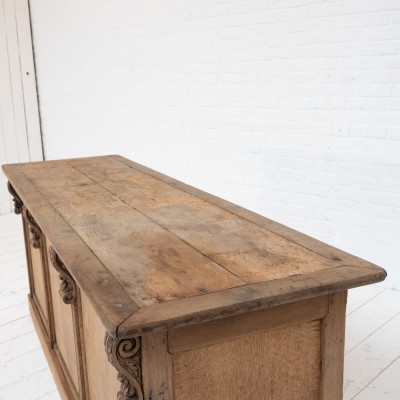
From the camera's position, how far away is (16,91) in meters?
5.89

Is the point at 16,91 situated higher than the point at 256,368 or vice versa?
the point at 16,91

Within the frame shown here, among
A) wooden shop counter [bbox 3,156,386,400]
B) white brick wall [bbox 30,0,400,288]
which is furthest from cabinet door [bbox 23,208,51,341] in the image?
white brick wall [bbox 30,0,400,288]

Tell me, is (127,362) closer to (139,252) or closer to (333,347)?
(139,252)

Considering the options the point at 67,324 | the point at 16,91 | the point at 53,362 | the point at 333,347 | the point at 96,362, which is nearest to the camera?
the point at 333,347

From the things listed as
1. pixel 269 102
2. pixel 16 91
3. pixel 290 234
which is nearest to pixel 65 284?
pixel 290 234

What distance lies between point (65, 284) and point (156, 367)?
0.63m

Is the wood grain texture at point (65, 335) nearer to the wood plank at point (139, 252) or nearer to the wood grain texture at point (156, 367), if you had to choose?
the wood plank at point (139, 252)

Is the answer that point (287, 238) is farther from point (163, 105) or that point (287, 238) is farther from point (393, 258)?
point (163, 105)

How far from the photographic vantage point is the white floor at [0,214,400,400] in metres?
2.33

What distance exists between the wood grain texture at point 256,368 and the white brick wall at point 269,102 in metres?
1.99

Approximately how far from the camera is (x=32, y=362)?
2.59 m

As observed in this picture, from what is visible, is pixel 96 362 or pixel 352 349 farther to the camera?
pixel 352 349

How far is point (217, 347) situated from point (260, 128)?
8.77 ft

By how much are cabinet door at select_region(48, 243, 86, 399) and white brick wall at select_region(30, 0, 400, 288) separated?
1933 millimetres
